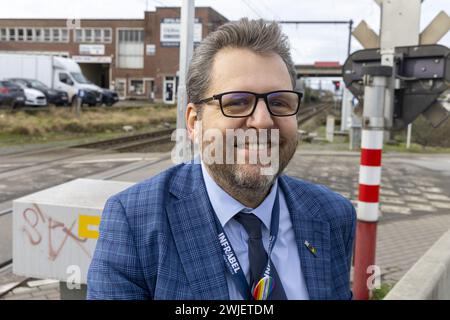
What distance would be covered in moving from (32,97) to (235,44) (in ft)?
82.5

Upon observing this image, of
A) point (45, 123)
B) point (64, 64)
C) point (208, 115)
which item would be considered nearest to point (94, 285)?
point (208, 115)

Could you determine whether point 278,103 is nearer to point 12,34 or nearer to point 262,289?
point 262,289

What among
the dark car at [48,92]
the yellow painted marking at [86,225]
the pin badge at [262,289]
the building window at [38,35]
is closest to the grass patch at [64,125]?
the dark car at [48,92]

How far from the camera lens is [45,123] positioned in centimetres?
2041

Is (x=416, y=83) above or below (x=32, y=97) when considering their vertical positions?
above

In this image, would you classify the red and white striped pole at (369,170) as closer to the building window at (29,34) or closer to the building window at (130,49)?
the building window at (29,34)

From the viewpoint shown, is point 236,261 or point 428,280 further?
point 428,280

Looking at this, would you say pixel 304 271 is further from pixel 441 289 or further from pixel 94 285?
pixel 441 289

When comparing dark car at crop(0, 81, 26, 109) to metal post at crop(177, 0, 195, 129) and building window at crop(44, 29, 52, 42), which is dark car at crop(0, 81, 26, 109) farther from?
building window at crop(44, 29, 52, 42)

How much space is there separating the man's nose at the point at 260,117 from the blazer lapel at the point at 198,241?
0.28m

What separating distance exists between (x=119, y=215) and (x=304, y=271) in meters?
0.61

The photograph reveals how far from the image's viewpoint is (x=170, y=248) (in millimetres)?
1564

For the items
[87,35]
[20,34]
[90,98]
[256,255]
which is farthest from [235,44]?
[87,35]

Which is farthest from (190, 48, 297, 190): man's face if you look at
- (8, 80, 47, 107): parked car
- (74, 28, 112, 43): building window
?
(74, 28, 112, 43): building window
